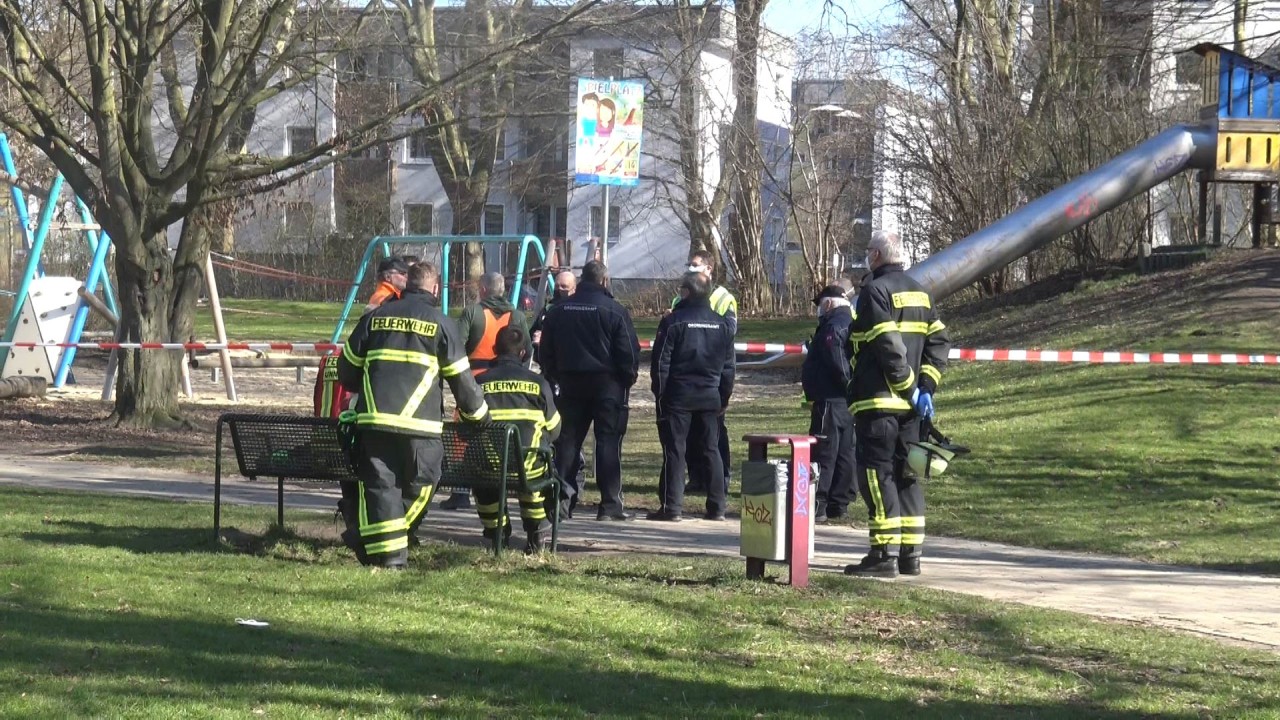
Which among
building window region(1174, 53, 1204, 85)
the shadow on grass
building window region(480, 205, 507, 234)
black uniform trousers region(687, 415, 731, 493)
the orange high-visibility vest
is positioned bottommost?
the shadow on grass

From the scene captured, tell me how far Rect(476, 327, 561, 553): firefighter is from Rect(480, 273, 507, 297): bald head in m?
1.81

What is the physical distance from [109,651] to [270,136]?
54477mm

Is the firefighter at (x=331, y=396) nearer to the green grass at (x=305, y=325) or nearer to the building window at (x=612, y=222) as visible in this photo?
the green grass at (x=305, y=325)

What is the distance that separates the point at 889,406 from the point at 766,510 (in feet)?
3.88

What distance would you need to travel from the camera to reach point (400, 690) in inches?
242

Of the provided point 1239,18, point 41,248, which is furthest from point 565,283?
point 1239,18

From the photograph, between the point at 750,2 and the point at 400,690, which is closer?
the point at 400,690

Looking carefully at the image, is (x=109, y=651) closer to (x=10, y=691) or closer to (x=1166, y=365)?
(x=10, y=691)

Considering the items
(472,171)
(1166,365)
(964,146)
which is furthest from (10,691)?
(472,171)

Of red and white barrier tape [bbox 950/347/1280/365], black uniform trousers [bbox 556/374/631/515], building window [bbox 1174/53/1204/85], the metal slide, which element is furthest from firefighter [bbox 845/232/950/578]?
building window [bbox 1174/53/1204/85]

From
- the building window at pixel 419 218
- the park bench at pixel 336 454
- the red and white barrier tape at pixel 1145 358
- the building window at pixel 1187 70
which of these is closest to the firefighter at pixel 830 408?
the park bench at pixel 336 454

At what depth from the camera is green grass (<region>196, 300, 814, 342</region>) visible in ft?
102

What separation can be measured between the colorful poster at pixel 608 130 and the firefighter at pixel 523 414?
867 centimetres

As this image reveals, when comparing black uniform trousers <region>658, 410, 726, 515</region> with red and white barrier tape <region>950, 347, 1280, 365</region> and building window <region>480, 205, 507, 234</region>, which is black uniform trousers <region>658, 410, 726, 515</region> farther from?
building window <region>480, 205, 507, 234</region>
